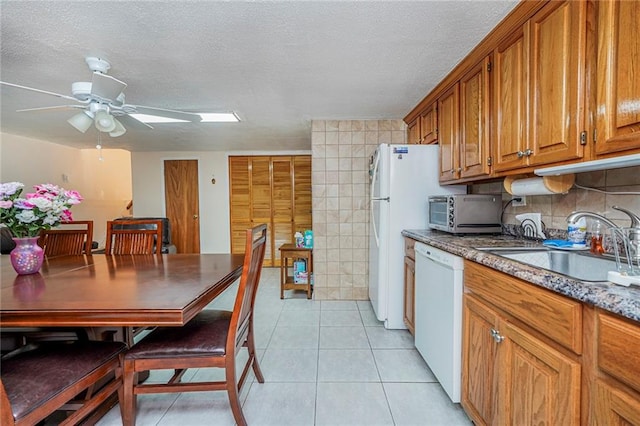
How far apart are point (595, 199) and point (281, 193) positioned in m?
4.42

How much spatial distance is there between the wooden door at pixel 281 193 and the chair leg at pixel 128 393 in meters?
4.02

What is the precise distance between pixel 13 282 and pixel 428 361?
2.36 metres

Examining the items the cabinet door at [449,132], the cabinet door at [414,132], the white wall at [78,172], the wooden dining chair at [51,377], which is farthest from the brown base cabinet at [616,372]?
the white wall at [78,172]

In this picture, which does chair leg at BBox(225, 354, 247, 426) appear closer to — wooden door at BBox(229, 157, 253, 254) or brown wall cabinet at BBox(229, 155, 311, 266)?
brown wall cabinet at BBox(229, 155, 311, 266)

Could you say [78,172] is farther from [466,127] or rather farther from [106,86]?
[466,127]

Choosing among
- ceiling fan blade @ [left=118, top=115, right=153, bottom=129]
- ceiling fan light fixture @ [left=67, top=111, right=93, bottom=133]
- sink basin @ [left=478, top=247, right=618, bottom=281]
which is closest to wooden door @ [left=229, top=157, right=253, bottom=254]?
ceiling fan blade @ [left=118, top=115, right=153, bottom=129]

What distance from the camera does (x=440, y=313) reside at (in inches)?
66.4

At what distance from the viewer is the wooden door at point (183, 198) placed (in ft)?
17.8

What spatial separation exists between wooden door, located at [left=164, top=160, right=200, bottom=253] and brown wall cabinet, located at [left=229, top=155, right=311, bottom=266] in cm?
68

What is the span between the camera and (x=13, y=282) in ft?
4.94

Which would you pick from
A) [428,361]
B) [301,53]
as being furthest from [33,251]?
[428,361]

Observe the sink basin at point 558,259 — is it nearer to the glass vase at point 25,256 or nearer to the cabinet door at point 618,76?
the cabinet door at point 618,76

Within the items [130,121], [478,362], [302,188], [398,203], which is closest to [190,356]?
[478,362]

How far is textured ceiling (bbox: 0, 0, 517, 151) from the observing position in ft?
4.70
